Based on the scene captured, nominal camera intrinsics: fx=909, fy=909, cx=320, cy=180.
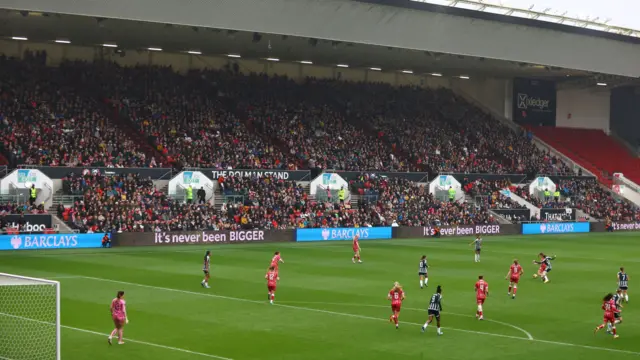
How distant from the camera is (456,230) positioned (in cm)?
6775

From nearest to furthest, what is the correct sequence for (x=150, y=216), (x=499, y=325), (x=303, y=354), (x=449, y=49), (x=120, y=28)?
(x=303, y=354)
(x=499, y=325)
(x=150, y=216)
(x=120, y=28)
(x=449, y=49)

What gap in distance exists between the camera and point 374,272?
41.1 meters

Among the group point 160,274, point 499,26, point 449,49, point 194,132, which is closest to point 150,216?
point 194,132

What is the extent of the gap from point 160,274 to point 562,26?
44964 millimetres

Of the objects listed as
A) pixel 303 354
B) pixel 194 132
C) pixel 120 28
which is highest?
pixel 120 28

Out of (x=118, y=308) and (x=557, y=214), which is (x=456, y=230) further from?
(x=118, y=308)

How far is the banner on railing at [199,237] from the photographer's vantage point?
173 ft

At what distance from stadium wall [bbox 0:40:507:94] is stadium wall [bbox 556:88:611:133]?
8.57 meters

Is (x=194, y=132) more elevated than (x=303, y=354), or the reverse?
(x=194, y=132)

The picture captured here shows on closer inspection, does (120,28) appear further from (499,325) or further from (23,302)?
(499,325)

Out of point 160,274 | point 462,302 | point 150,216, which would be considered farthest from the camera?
point 150,216

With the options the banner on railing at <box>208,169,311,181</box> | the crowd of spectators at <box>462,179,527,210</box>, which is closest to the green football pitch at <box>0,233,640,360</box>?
the banner on railing at <box>208,169,311,181</box>

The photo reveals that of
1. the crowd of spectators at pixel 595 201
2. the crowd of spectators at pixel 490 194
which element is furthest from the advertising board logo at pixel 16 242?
the crowd of spectators at pixel 595 201

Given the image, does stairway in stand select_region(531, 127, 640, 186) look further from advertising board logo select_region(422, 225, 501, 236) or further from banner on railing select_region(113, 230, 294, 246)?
banner on railing select_region(113, 230, 294, 246)
